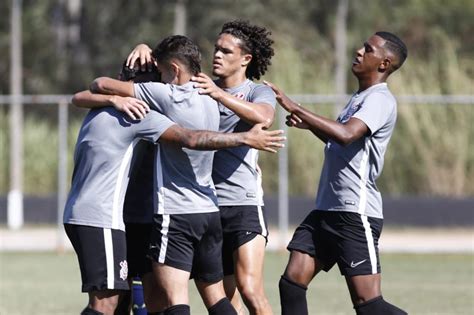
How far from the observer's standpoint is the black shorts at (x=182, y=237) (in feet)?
25.1

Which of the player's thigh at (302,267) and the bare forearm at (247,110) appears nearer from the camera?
the bare forearm at (247,110)

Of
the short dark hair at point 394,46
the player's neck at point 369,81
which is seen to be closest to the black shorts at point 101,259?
the player's neck at point 369,81

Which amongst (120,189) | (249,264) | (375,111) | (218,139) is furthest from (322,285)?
(218,139)

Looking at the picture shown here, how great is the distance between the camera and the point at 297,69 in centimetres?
2606

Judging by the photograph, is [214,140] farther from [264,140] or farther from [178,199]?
[178,199]

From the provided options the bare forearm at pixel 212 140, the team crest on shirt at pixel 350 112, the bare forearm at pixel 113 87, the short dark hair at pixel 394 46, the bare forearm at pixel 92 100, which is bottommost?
the bare forearm at pixel 212 140

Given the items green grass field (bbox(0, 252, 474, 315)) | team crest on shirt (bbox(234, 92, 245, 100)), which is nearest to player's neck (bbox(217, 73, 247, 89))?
team crest on shirt (bbox(234, 92, 245, 100))

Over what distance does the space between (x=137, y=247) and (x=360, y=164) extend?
1.57 m

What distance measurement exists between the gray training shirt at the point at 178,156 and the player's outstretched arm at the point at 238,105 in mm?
75

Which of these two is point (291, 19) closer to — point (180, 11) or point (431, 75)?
point (180, 11)

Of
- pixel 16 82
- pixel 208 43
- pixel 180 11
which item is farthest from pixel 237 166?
pixel 208 43

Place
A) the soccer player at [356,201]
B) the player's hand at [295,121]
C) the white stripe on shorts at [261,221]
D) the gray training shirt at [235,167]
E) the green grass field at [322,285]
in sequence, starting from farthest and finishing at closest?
1. the green grass field at [322,285]
2. the white stripe on shorts at [261,221]
3. the gray training shirt at [235,167]
4. the soccer player at [356,201]
5. the player's hand at [295,121]

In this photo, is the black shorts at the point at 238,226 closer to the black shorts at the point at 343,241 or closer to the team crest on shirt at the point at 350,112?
the black shorts at the point at 343,241

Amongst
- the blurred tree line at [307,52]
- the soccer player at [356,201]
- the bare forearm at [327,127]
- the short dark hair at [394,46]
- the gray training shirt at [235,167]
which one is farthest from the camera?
the blurred tree line at [307,52]
